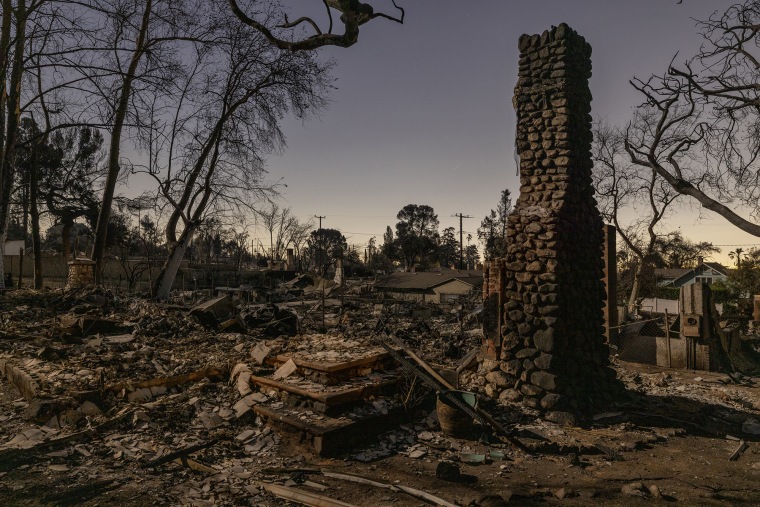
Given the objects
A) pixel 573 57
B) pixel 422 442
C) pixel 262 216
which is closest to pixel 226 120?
pixel 262 216

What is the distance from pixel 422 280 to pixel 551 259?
1121 inches

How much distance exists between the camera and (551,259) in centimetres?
771

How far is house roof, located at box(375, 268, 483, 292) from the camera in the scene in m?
34.2

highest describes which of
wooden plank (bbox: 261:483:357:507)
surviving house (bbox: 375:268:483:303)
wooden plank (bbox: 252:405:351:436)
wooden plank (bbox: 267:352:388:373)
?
surviving house (bbox: 375:268:483:303)

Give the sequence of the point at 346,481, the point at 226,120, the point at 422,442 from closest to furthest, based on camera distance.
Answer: the point at 346,481, the point at 422,442, the point at 226,120

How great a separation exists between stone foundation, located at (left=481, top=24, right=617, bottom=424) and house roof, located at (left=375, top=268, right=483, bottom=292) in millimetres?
24239

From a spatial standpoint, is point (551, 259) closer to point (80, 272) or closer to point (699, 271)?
point (80, 272)

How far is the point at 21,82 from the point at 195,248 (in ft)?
190

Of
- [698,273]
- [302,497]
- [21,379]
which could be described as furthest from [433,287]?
[698,273]

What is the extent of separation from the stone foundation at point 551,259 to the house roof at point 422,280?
24239mm

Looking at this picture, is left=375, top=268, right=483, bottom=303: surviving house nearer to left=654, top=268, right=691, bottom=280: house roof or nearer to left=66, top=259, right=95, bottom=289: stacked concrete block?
left=66, top=259, right=95, bottom=289: stacked concrete block

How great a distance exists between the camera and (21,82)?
36.9ft

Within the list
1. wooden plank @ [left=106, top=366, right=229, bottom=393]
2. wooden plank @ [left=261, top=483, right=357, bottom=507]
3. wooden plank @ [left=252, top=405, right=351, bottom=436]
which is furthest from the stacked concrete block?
wooden plank @ [left=261, top=483, right=357, bottom=507]

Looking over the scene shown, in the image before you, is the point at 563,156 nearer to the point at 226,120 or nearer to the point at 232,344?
the point at 232,344
